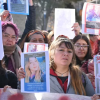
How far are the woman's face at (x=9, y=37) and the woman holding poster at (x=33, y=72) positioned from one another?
63 centimetres

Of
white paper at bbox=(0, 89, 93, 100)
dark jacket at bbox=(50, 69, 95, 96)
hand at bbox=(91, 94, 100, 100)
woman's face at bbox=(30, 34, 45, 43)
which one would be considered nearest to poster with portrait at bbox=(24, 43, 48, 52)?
dark jacket at bbox=(50, 69, 95, 96)

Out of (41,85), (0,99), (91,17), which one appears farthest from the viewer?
(91,17)

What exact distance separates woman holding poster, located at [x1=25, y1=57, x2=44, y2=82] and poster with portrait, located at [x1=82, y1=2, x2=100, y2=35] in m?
1.56

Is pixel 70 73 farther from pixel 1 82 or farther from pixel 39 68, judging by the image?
pixel 1 82

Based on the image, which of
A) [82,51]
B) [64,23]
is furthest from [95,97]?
[64,23]

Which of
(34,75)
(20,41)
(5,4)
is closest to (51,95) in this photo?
(34,75)

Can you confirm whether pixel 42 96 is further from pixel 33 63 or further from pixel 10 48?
pixel 10 48

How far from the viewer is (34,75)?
197 cm

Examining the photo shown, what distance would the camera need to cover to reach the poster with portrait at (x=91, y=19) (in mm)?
3334

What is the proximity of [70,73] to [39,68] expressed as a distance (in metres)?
0.44

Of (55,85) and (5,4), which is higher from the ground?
(5,4)

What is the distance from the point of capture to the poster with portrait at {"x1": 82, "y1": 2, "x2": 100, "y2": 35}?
3334 millimetres

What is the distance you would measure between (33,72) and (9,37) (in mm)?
714

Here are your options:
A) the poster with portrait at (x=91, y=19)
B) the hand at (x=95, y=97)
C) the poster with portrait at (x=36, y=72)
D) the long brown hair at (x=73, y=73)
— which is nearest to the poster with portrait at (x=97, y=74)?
the hand at (x=95, y=97)
